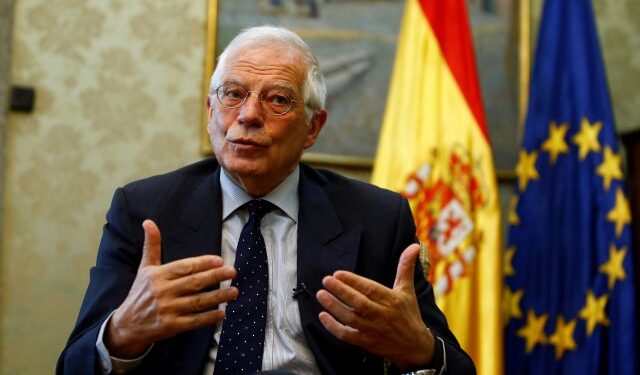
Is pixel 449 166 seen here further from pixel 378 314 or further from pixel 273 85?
pixel 378 314

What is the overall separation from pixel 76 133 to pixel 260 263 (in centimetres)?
191

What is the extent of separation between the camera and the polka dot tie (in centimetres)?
185

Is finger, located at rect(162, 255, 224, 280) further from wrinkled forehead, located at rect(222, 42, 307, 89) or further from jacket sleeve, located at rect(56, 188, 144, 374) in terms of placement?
wrinkled forehead, located at rect(222, 42, 307, 89)

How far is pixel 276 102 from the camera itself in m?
2.15

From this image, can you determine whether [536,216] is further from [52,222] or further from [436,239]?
[52,222]

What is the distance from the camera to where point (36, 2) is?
361 cm

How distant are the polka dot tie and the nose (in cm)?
24

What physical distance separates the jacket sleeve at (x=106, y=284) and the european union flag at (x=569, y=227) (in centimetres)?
218

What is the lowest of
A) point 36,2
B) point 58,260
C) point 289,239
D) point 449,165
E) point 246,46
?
point 58,260

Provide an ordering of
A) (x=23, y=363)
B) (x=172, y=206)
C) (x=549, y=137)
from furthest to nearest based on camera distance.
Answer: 1. (x=549, y=137)
2. (x=23, y=363)
3. (x=172, y=206)

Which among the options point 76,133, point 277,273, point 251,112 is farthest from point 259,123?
point 76,133

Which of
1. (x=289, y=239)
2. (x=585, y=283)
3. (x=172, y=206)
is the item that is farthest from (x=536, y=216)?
(x=172, y=206)

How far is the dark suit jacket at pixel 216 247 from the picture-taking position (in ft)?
6.04

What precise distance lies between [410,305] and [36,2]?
2.62 m
